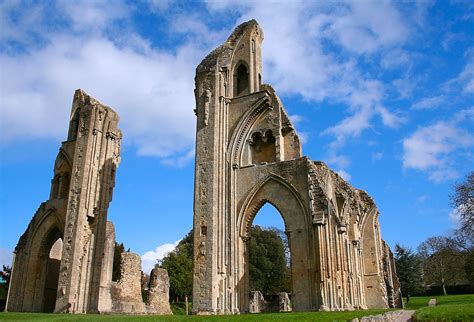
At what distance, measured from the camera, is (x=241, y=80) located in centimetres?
2127

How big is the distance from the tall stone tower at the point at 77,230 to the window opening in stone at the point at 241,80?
7685 millimetres

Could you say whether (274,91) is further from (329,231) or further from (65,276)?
(65,276)

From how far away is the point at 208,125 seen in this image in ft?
62.2

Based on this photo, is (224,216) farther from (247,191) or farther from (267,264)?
(267,264)

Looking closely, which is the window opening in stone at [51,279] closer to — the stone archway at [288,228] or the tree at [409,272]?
the stone archway at [288,228]

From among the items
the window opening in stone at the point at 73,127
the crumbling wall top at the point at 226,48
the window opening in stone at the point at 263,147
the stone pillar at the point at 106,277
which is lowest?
the stone pillar at the point at 106,277

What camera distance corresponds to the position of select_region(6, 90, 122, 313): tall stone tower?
2095 cm

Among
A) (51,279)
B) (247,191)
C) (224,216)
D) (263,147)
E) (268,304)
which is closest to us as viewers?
(224,216)

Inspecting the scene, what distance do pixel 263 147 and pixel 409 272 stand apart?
1127 inches

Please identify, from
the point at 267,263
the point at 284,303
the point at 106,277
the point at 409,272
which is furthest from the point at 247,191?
the point at 409,272

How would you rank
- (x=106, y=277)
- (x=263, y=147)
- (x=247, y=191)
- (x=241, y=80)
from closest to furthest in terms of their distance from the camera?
1. (x=247, y=191)
2. (x=263, y=147)
3. (x=241, y=80)
4. (x=106, y=277)

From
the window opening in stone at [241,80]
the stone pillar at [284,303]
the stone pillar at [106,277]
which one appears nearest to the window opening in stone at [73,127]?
the stone pillar at [106,277]

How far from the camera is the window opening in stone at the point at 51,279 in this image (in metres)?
23.4

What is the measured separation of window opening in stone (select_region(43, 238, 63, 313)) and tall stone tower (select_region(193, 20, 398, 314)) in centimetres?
1082
